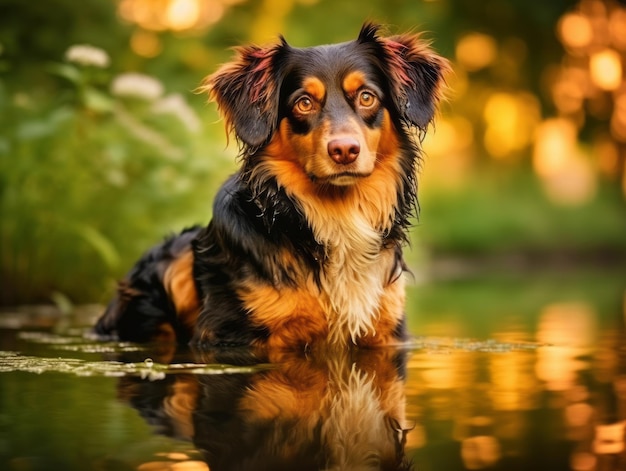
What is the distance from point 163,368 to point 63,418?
1276 millimetres

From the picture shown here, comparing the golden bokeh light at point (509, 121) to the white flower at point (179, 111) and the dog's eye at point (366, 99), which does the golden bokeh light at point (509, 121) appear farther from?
the dog's eye at point (366, 99)

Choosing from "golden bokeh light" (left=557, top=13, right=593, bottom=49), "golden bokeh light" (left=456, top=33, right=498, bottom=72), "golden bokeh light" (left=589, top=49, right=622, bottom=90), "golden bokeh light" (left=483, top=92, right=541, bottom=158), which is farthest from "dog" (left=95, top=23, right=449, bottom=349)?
"golden bokeh light" (left=589, top=49, right=622, bottom=90)

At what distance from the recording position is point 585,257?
55.4 feet

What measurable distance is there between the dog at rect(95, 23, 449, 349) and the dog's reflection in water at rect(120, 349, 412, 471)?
0.25 metres

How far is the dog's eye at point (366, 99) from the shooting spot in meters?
5.05

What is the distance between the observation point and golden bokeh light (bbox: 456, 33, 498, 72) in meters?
18.9

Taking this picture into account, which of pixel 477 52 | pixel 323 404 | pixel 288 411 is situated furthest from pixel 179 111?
pixel 477 52

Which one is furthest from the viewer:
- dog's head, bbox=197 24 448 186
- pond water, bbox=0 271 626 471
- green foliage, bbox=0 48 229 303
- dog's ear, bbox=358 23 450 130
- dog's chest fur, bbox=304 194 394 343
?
green foliage, bbox=0 48 229 303

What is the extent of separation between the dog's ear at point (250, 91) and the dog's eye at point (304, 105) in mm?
151

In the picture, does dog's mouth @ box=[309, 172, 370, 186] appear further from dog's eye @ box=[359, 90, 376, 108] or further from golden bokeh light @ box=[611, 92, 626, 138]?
golden bokeh light @ box=[611, 92, 626, 138]

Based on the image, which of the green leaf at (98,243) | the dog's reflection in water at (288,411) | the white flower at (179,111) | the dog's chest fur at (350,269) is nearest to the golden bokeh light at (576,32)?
the white flower at (179,111)

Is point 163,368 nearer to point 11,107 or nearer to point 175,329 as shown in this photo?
point 175,329

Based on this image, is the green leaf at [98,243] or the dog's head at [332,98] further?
the green leaf at [98,243]

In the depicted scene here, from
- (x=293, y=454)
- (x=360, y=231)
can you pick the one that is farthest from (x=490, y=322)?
(x=293, y=454)
